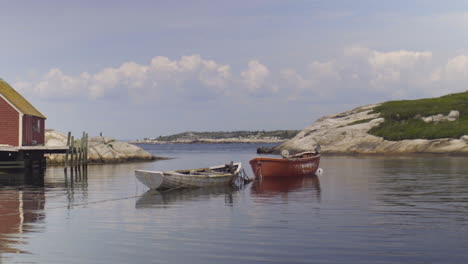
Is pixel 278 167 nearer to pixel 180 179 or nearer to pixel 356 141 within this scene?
pixel 180 179

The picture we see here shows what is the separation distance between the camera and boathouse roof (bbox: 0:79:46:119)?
48.2 m

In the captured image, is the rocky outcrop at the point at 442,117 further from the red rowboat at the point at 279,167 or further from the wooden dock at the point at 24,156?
the wooden dock at the point at 24,156

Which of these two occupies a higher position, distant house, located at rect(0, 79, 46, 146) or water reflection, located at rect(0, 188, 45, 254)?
distant house, located at rect(0, 79, 46, 146)

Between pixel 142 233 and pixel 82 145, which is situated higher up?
pixel 82 145

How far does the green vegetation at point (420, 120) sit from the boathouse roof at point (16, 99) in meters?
52.1

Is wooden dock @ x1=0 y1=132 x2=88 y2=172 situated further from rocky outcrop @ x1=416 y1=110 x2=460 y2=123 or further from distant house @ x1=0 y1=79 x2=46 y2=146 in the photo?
rocky outcrop @ x1=416 y1=110 x2=460 y2=123

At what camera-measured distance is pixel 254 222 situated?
760 inches

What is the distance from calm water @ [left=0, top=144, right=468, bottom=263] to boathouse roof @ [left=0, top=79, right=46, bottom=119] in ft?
58.1

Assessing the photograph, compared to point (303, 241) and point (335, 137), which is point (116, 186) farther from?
point (335, 137)

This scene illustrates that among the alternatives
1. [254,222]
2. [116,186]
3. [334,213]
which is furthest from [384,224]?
[116,186]

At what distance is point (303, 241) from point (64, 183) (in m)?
26.9

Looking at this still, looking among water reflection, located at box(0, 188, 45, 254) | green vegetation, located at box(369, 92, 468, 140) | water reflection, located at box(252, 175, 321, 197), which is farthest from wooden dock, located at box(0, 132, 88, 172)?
green vegetation, located at box(369, 92, 468, 140)

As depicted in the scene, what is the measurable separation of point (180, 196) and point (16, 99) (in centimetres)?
2956

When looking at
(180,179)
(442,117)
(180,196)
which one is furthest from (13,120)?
(442,117)
